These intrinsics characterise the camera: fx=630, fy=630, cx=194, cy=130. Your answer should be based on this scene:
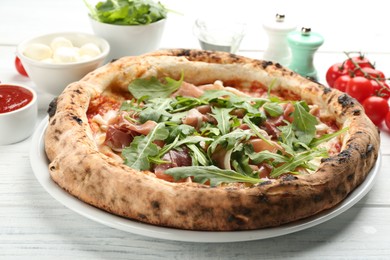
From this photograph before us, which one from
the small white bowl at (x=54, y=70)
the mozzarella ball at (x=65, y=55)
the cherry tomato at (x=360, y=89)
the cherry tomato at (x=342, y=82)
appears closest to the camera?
the small white bowl at (x=54, y=70)

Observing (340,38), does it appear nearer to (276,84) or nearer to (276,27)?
(276,27)

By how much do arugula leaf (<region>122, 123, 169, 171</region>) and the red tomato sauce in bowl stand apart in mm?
1060

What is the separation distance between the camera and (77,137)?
3461 millimetres

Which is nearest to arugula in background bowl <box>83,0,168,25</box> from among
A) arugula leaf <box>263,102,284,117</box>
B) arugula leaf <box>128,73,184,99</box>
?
arugula leaf <box>128,73,184,99</box>

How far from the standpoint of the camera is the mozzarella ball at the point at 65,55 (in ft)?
15.6

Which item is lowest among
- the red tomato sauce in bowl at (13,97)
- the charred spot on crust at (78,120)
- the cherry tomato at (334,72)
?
the cherry tomato at (334,72)

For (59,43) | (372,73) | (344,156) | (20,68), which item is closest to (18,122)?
(59,43)

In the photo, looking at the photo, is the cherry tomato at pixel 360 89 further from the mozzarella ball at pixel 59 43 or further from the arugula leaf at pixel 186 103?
the mozzarella ball at pixel 59 43

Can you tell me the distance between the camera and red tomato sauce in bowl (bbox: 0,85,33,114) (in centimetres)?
412

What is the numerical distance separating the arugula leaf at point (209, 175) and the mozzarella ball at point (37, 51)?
2029 mm

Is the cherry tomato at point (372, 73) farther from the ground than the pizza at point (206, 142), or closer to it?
closer to it

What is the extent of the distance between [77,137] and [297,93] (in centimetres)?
166

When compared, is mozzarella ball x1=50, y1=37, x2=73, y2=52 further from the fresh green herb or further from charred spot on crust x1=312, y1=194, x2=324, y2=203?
charred spot on crust x1=312, y1=194, x2=324, y2=203

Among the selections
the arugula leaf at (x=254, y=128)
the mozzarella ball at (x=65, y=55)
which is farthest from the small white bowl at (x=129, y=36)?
the arugula leaf at (x=254, y=128)
